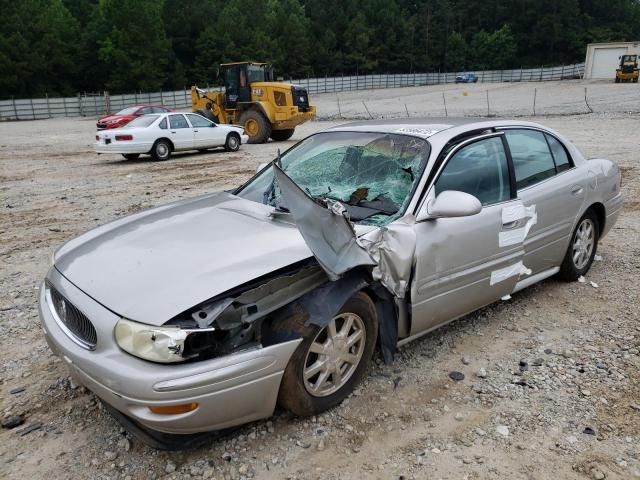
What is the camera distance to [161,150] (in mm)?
14156

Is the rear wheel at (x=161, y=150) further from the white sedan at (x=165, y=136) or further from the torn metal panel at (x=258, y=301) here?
the torn metal panel at (x=258, y=301)

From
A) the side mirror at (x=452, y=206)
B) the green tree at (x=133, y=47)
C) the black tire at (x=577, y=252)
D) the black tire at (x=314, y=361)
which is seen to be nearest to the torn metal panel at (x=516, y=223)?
the side mirror at (x=452, y=206)

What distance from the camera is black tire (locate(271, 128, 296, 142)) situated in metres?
19.2

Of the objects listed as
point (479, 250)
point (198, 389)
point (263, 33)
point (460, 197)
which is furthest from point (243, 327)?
point (263, 33)

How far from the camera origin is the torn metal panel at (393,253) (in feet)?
9.39

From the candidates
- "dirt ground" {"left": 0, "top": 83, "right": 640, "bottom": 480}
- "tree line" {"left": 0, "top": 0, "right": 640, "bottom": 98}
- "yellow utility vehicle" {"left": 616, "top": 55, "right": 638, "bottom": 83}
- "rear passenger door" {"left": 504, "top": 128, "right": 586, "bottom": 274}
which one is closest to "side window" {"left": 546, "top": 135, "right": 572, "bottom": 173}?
"rear passenger door" {"left": 504, "top": 128, "right": 586, "bottom": 274}

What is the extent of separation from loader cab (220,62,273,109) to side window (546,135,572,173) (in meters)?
15.7

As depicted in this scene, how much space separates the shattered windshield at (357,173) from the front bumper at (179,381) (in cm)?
112

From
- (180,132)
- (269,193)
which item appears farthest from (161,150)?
(269,193)

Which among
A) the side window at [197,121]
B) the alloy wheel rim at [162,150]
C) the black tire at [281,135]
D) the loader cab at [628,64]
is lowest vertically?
the black tire at [281,135]

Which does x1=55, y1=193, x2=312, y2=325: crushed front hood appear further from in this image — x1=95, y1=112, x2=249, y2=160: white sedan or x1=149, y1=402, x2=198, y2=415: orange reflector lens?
x1=95, y1=112, x2=249, y2=160: white sedan

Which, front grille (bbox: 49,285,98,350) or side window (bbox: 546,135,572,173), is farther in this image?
side window (bbox: 546,135,572,173)

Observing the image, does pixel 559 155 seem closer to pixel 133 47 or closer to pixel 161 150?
pixel 161 150

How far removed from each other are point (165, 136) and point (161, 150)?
393 millimetres
